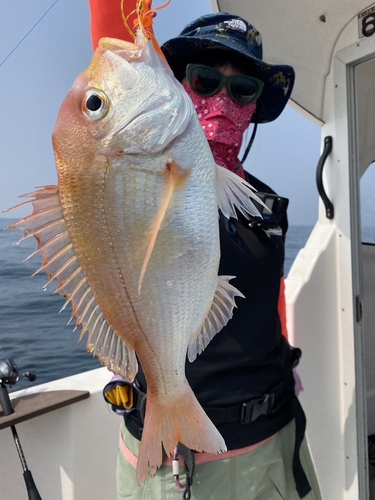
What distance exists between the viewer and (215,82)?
1.22 metres

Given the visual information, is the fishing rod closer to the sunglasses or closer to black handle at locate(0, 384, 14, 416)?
black handle at locate(0, 384, 14, 416)

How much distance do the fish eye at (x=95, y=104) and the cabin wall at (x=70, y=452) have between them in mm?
1612

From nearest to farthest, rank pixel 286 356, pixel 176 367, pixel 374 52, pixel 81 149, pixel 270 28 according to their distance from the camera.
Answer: pixel 81 149 < pixel 176 367 < pixel 286 356 < pixel 374 52 < pixel 270 28

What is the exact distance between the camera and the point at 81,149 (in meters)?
0.79

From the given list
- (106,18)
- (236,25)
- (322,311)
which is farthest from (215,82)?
(322,311)

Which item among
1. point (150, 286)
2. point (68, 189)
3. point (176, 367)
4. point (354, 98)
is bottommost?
point (176, 367)

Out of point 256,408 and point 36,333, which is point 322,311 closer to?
point 256,408

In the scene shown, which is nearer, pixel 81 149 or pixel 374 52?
pixel 81 149

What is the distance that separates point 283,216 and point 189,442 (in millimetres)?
882

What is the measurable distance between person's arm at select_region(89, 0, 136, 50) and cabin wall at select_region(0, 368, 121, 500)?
1632 mm

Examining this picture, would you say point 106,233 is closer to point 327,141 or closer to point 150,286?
point 150,286

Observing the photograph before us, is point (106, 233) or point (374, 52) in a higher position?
point (374, 52)

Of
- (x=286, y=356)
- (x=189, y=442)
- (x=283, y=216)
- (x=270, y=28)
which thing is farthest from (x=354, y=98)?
(x=189, y=442)

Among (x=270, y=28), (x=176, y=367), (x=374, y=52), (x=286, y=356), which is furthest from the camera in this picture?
(x=270, y=28)
